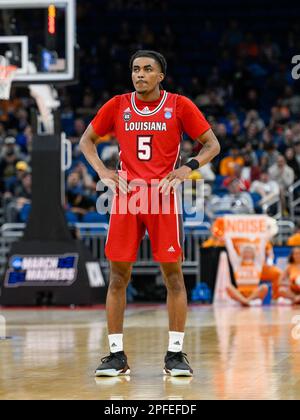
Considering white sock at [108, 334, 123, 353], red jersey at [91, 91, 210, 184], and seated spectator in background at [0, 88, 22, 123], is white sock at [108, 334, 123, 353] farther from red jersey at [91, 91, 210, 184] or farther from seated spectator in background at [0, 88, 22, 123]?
seated spectator in background at [0, 88, 22, 123]

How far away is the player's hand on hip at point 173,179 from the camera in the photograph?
24.7 ft

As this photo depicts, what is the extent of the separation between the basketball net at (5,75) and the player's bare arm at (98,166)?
974cm

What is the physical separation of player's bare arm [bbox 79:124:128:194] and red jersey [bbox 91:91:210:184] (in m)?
0.12

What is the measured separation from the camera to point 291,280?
18188 millimetres

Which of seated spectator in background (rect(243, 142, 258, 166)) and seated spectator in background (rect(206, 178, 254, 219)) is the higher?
seated spectator in background (rect(243, 142, 258, 166))

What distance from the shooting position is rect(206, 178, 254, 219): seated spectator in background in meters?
20.8

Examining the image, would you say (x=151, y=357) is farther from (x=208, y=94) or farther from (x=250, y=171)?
(x=208, y=94)

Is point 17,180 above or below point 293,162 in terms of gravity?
below

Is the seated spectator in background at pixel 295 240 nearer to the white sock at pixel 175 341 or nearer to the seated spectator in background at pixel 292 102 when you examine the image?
the seated spectator in background at pixel 292 102

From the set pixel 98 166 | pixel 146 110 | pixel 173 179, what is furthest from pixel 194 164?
pixel 98 166

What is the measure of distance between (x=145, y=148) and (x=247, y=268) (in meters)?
11.6

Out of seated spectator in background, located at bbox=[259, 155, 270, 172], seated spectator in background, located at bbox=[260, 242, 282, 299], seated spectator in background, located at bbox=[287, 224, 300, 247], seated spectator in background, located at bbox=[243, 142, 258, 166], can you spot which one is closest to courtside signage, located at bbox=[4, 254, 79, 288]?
seated spectator in background, located at bbox=[260, 242, 282, 299]

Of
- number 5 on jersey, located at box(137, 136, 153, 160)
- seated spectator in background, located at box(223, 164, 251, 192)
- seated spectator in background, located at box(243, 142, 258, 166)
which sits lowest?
number 5 on jersey, located at box(137, 136, 153, 160)

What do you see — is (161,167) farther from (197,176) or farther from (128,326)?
(197,176)
